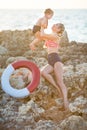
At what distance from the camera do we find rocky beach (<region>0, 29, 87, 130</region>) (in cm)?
338

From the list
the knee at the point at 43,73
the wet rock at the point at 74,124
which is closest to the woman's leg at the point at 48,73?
the knee at the point at 43,73

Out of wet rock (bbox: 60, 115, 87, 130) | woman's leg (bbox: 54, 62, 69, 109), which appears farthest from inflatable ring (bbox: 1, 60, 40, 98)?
wet rock (bbox: 60, 115, 87, 130)

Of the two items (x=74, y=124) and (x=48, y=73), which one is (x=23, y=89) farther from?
(x=74, y=124)

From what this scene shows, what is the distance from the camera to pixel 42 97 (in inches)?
145

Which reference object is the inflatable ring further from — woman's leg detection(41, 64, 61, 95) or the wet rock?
the wet rock

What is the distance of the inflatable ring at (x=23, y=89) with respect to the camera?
362cm

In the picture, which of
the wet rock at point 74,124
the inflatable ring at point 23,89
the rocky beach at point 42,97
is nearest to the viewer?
the wet rock at point 74,124

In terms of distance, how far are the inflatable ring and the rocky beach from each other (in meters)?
0.07

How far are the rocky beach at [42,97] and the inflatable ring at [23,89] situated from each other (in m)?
0.07

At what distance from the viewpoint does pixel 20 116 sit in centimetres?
348

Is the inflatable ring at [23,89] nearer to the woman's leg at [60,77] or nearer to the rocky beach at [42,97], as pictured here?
the rocky beach at [42,97]

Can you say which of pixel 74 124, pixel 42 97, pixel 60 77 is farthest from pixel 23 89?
pixel 74 124

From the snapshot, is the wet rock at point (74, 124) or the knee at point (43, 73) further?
the knee at point (43, 73)

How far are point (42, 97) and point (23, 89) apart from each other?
0.69 feet
